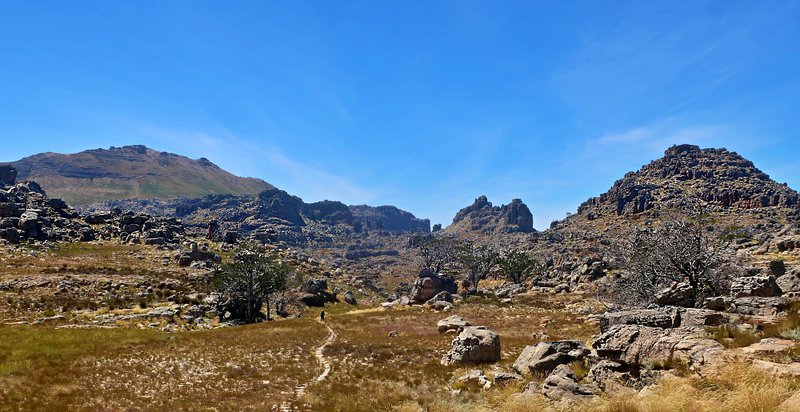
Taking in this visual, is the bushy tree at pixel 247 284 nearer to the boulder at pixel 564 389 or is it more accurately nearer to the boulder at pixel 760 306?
the boulder at pixel 564 389

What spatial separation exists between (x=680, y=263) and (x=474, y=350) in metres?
19.8

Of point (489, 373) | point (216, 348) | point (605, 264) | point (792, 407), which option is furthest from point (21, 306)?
point (605, 264)

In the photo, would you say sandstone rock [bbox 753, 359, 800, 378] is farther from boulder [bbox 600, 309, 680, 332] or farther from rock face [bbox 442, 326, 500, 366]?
rock face [bbox 442, 326, 500, 366]

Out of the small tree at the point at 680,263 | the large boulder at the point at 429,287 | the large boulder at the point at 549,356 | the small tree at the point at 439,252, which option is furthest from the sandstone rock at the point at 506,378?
the small tree at the point at 439,252

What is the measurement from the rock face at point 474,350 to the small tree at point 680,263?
579 inches

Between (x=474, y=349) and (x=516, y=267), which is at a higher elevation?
(x=516, y=267)

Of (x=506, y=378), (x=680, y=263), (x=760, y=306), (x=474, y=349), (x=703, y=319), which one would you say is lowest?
(x=474, y=349)

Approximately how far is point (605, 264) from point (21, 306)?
4662 inches

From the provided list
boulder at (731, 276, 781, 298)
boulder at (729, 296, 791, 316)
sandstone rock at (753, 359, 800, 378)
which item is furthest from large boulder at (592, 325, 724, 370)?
boulder at (731, 276, 781, 298)

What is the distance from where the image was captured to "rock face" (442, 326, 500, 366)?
105 feet

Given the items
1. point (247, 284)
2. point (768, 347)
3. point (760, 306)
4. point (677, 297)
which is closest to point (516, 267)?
point (247, 284)

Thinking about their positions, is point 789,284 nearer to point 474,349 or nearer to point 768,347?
point 768,347

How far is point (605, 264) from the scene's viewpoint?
358ft

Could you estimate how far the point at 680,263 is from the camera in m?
35.5
